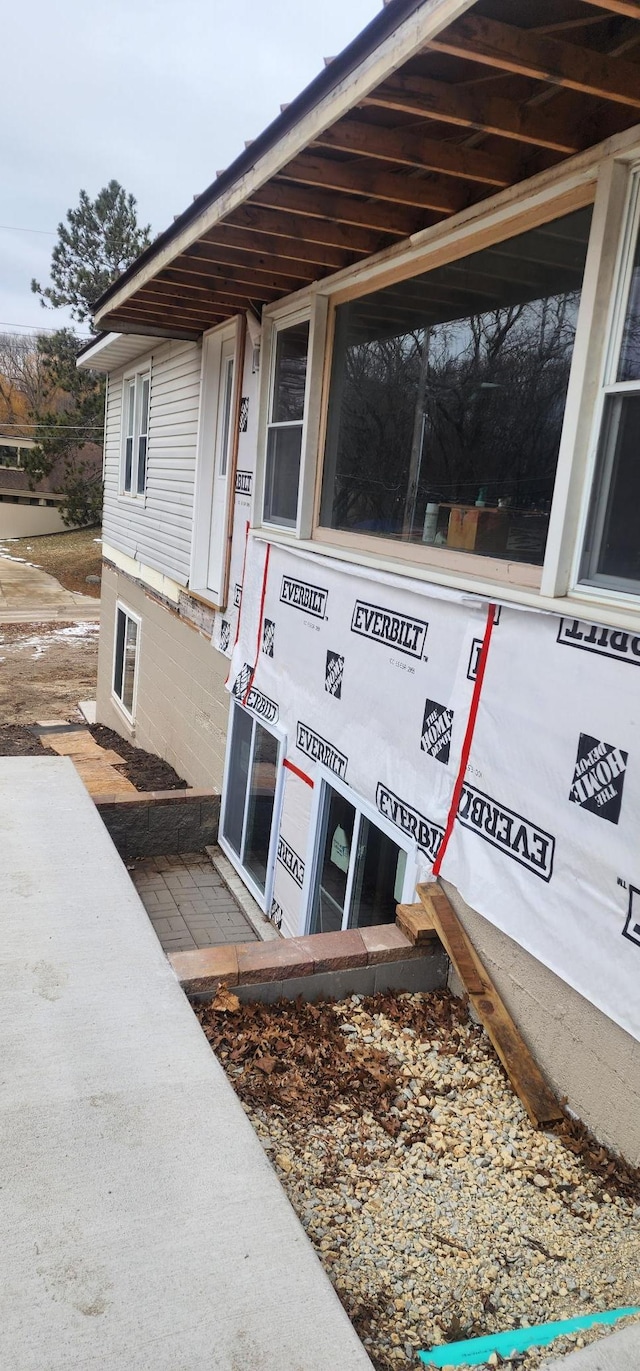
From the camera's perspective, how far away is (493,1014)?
406 cm

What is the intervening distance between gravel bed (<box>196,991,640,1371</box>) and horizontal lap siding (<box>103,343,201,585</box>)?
19.4ft

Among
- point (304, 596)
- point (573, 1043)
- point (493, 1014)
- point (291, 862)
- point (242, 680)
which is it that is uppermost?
point (304, 596)

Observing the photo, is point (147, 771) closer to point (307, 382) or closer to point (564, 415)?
point (307, 382)

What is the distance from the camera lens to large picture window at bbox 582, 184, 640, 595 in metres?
3.22

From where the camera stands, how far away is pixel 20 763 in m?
7.05

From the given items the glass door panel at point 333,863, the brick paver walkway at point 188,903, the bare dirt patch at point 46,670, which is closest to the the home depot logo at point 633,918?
the glass door panel at point 333,863

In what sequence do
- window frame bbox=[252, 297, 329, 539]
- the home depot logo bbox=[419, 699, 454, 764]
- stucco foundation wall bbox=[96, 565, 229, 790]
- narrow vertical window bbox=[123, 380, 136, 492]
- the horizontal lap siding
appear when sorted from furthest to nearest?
narrow vertical window bbox=[123, 380, 136, 492]
the horizontal lap siding
stucco foundation wall bbox=[96, 565, 229, 790]
window frame bbox=[252, 297, 329, 539]
the home depot logo bbox=[419, 699, 454, 764]

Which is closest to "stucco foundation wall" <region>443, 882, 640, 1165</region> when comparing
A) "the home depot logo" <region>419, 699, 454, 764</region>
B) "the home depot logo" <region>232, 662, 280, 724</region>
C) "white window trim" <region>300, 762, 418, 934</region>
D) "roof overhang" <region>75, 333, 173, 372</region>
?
"white window trim" <region>300, 762, 418, 934</region>

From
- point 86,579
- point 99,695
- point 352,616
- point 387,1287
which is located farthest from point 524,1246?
point 86,579

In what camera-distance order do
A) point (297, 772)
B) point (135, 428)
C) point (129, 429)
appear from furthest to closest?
point (129, 429) < point (135, 428) < point (297, 772)

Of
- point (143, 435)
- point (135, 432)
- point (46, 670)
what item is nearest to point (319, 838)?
point (143, 435)

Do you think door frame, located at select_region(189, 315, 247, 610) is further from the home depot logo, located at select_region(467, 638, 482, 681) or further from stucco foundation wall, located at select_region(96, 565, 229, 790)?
the home depot logo, located at select_region(467, 638, 482, 681)

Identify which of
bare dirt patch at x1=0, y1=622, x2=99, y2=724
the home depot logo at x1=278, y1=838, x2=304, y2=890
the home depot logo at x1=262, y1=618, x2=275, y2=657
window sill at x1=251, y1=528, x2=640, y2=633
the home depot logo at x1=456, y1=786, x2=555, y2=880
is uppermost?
window sill at x1=251, y1=528, x2=640, y2=633

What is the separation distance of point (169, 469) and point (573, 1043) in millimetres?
7899
